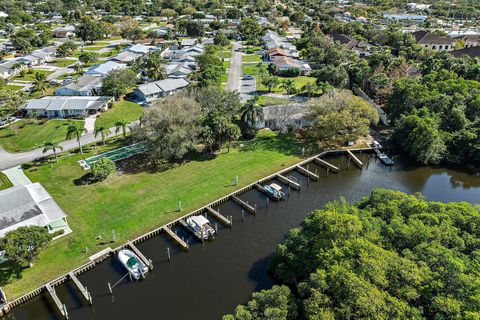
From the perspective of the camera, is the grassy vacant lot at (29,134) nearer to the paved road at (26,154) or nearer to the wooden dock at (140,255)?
the paved road at (26,154)

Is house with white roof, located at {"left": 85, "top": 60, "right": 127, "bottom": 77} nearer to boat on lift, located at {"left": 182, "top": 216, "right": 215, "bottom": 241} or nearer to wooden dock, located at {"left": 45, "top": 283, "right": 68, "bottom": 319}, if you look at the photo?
boat on lift, located at {"left": 182, "top": 216, "right": 215, "bottom": 241}

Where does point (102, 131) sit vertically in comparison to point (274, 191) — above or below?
above

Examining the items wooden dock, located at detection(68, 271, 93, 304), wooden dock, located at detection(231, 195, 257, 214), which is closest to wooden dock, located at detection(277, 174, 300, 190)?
wooden dock, located at detection(231, 195, 257, 214)

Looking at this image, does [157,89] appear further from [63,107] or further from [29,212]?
[29,212]

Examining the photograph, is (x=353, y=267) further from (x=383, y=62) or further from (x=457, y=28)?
(x=457, y=28)

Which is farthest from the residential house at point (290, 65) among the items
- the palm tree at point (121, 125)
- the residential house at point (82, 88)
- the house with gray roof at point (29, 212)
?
the house with gray roof at point (29, 212)

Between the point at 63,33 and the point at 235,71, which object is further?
the point at 63,33

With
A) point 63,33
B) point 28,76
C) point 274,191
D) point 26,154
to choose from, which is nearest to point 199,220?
point 274,191
